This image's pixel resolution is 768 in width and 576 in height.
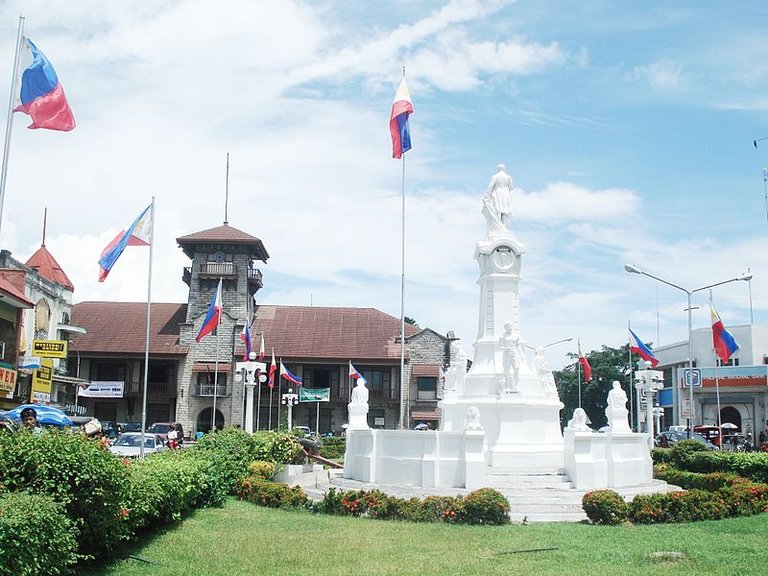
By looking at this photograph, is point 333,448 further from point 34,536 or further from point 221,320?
point 34,536

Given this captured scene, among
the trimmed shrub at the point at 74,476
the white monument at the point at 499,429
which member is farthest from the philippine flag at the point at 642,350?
the trimmed shrub at the point at 74,476

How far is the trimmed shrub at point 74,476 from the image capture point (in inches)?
349

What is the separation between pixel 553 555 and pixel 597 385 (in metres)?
56.7

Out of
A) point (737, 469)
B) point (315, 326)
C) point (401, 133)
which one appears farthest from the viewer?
point (315, 326)

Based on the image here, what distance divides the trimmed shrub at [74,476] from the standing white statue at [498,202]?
55.1 feet

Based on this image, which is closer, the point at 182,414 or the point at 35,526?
the point at 35,526

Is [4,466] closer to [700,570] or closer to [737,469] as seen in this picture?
[700,570]

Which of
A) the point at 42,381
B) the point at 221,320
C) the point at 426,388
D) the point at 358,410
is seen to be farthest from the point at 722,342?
the point at 221,320

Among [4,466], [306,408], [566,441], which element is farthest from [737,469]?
[306,408]

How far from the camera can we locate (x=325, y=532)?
1346 centimetres

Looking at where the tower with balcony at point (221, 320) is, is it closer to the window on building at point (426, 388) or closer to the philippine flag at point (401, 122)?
the window on building at point (426, 388)

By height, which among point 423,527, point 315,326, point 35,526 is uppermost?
point 315,326

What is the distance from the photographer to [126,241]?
20.6m

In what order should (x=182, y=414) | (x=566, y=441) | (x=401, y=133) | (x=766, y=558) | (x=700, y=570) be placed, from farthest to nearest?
(x=182, y=414) → (x=401, y=133) → (x=566, y=441) → (x=766, y=558) → (x=700, y=570)
